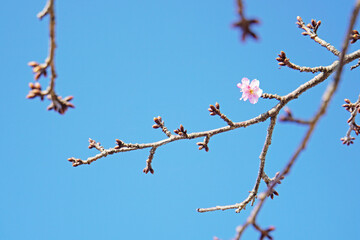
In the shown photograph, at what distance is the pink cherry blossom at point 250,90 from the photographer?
5.00 m

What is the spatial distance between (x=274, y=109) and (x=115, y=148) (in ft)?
6.47

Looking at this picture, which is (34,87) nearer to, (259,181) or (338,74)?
(338,74)

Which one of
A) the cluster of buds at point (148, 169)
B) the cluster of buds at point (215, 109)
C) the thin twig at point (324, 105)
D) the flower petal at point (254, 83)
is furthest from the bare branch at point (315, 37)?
the thin twig at point (324, 105)

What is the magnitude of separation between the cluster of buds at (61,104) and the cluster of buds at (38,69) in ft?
0.64

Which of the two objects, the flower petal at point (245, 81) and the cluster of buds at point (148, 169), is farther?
the flower petal at point (245, 81)

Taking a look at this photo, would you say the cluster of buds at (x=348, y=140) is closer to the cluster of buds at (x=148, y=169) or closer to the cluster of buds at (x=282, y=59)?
the cluster of buds at (x=282, y=59)

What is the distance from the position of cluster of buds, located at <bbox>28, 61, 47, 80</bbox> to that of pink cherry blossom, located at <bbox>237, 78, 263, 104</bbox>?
3407 millimetres

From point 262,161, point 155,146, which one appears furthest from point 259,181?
point 155,146

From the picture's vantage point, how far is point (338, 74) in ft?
4.79

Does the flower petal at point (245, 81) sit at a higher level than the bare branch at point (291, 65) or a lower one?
higher

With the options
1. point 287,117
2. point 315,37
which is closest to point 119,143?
point 287,117

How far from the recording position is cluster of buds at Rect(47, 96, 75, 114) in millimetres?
2244

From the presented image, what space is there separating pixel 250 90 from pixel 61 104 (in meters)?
3.40

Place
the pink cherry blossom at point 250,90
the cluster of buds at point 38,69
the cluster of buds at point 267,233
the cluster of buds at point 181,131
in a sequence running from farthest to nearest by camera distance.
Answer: the pink cherry blossom at point 250,90, the cluster of buds at point 181,131, the cluster of buds at point 38,69, the cluster of buds at point 267,233
